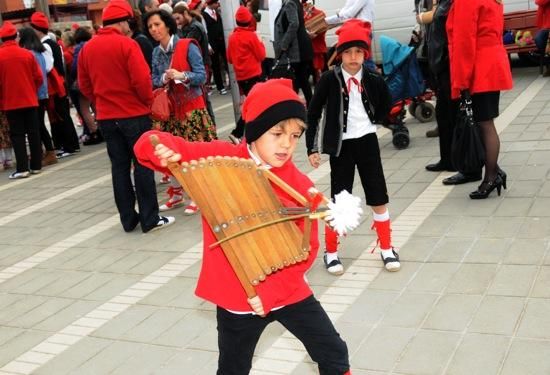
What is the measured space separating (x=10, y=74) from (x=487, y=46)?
20.5 ft

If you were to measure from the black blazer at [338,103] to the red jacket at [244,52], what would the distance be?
4.85 m

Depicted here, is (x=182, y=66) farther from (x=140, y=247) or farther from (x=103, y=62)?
(x=140, y=247)

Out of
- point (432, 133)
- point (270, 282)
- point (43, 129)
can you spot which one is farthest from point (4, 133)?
point (270, 282)

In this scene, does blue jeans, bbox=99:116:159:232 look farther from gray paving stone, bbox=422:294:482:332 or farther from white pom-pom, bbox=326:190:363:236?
white pom-pom, bbox=326:190:363:236

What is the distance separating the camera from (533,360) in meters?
3.47

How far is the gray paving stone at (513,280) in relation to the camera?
427 cm

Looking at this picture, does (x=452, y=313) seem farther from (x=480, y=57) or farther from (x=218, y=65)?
(x=218, y=65)

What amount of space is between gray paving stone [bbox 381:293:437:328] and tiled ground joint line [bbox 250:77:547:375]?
0.30 meters

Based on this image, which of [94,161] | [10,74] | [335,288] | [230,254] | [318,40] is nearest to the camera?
[230,254]

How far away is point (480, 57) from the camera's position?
582cm

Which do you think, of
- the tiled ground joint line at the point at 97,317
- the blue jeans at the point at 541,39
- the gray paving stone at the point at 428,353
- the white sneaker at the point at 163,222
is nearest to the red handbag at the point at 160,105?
the white sneaker at the point at 163,222

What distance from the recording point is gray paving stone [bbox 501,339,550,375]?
3.40 meters

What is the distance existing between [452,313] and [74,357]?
7.45 feet

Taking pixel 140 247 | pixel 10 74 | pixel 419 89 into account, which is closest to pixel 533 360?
pixel 140 247
